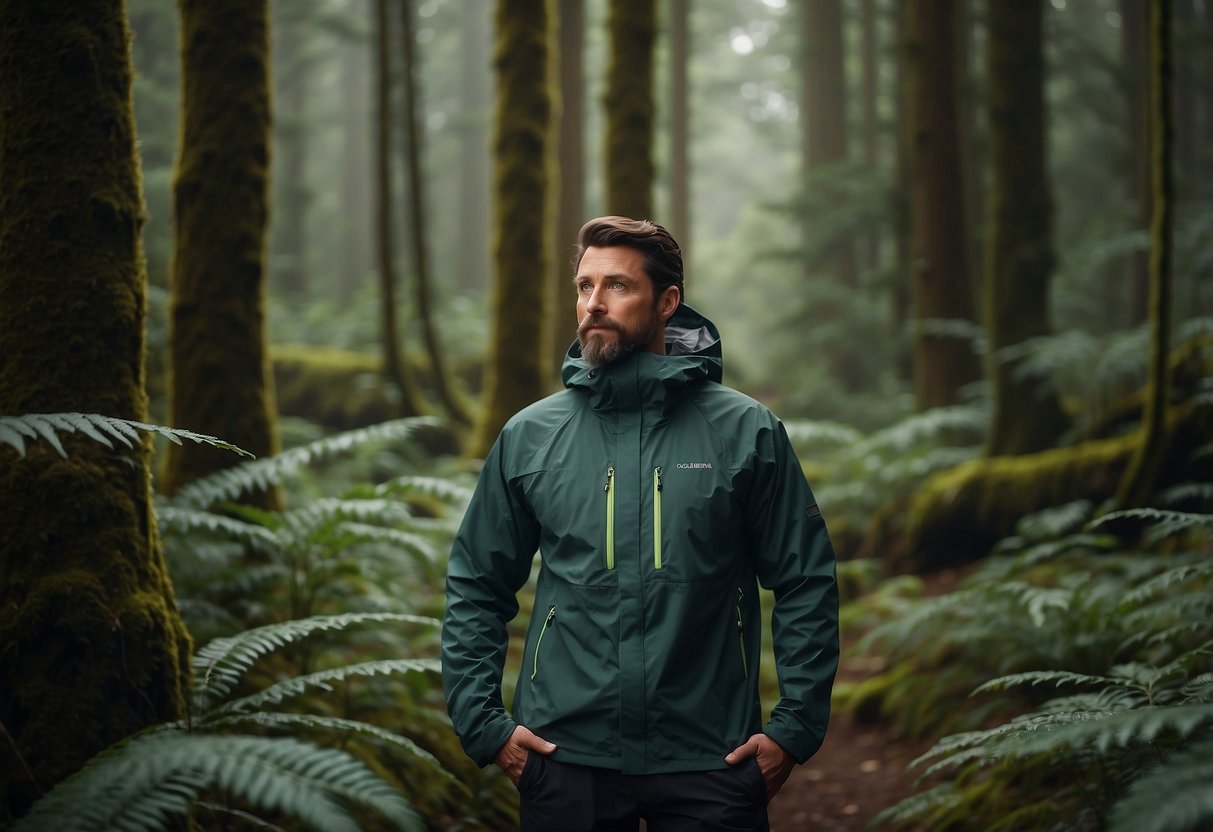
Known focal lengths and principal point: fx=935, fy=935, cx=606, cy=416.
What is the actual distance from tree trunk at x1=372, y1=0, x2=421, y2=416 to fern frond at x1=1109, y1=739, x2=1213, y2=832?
11.2 meters

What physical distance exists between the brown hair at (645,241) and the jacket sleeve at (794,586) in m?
0.62

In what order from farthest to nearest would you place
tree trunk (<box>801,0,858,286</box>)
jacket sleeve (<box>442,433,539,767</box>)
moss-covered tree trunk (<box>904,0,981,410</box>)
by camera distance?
tree trunk (<box>801,0,858,286</box>), moss-covered tree trunk (<box>904,0,981,410</box>), jacket sleeve (<box>442,433,539,767</box>)

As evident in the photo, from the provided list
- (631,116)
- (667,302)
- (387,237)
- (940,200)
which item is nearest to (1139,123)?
(940,200)

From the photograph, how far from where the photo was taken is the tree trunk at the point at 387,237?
12188 mm

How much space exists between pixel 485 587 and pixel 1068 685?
13.3 ft

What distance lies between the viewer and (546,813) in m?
2.77

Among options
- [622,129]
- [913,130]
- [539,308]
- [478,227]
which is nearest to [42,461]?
[539,308]

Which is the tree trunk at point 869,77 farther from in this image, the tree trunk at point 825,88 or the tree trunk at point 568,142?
the tree trunk at point 568,142

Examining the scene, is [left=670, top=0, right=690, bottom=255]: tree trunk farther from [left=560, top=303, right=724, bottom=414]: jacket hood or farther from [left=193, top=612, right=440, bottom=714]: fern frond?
[left=560, top=303, right=724, bottom=414]: jacket hood

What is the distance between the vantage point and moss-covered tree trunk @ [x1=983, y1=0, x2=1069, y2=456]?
399 inches


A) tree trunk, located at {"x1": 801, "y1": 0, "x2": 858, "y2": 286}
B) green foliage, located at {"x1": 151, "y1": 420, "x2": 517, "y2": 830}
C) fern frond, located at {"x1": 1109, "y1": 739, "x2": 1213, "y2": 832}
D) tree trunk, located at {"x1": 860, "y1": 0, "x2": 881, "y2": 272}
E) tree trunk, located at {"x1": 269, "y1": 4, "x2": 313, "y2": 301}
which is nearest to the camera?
Answer: fern frond, located at {"x1": 1109, "y1": 739, "x2": 1213, "y2": 832}

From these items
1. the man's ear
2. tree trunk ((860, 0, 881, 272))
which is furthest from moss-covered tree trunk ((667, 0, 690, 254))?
the man's ear

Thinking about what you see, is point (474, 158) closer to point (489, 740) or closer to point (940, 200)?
point (940, 200)

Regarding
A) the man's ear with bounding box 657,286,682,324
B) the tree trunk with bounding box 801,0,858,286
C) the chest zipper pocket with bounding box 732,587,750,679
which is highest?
the tree trunk with bounding box 801,0,858,286
